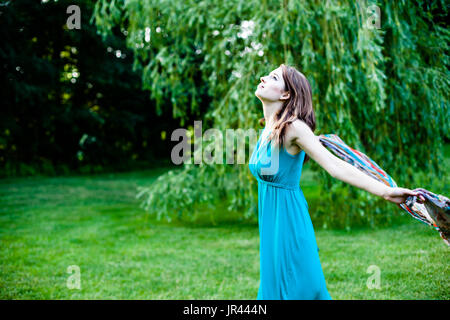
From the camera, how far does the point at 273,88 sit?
87.3 inches

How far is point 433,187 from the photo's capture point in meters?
6.07

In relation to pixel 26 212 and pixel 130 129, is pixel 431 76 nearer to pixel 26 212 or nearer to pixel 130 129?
pixel 26 212

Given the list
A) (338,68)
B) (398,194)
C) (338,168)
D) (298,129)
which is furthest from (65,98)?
(398,194)

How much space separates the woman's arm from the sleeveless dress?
144 millimetres

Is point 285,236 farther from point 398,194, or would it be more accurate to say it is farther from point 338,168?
point 398,194

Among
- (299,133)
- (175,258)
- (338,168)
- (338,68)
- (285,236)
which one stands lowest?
(175,258)

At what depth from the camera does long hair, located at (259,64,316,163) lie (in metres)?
2.10

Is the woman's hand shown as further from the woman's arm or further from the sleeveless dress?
the sleeveless dress

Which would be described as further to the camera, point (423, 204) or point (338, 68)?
point (338, 68)

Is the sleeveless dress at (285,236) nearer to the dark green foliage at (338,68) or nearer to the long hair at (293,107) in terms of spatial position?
the long hair at (293,107)

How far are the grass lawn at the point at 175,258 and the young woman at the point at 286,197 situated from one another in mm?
1754

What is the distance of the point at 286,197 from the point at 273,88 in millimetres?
556
